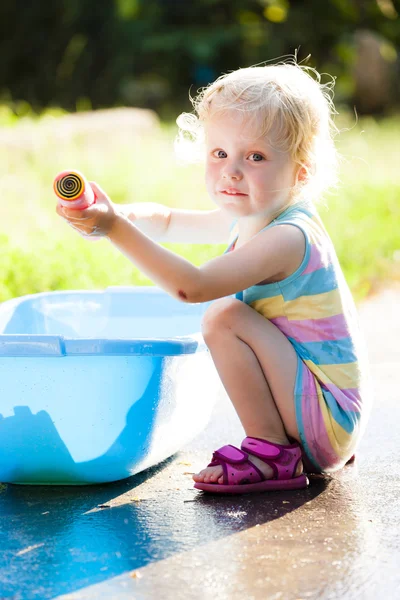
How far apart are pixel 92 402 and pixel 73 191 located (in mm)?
461

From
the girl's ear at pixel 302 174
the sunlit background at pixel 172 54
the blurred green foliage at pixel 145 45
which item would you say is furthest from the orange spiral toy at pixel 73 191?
the blurred green foliage at pixel 145 45

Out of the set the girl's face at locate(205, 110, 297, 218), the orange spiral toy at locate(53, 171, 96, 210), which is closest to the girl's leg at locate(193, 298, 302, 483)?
the girl's face at locate(205, 110, 297, 218)

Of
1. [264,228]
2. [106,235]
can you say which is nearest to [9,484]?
[106,235]

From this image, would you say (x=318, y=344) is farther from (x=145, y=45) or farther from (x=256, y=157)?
(x=145, y=45)

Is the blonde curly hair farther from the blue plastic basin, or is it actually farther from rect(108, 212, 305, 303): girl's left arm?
the blue plastic basin

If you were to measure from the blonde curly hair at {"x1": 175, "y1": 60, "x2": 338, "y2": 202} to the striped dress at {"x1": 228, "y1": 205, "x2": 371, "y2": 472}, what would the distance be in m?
0.12

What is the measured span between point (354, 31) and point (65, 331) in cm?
1202

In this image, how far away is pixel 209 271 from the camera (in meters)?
1.79

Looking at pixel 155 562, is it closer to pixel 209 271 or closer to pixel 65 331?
pixel 209 271

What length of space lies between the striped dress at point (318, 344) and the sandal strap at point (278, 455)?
0.13 feet

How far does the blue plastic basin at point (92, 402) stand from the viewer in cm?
181

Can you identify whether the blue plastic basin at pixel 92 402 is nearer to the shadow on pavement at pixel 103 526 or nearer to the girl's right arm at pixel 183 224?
the shadow on pavement at pixel 103 526

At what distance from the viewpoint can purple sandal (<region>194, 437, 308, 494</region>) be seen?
6.38 feet

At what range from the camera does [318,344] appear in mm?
1955
